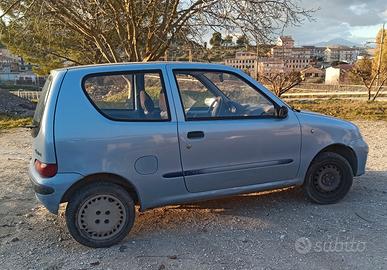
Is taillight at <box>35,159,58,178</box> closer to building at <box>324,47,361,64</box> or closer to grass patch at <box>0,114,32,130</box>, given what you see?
grass patch at <box>0,114,32,130</box>

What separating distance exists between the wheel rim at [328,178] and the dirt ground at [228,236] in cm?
22

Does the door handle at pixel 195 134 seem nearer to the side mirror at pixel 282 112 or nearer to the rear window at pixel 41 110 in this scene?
the side mirror at pixel 282 112

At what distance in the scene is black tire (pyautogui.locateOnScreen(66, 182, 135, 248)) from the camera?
3.35 meters

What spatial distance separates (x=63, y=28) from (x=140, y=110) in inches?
369

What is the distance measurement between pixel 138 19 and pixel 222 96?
7.73m

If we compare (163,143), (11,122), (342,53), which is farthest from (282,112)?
(342,53)

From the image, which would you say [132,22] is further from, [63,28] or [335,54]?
[335,54]

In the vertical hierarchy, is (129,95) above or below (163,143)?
above

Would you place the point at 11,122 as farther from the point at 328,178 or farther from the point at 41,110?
the point at 328,178

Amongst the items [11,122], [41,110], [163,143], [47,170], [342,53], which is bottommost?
[11,122]

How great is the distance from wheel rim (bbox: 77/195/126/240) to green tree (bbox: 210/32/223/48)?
8.56 metres

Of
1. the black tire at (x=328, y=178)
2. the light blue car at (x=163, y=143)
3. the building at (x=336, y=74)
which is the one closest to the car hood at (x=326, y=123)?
the light blue car at (x=163, y=143)

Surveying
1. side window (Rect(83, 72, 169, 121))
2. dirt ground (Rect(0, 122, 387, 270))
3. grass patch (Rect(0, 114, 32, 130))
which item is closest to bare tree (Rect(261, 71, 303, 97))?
grass patch (Rect(0, 114, 32, 130))

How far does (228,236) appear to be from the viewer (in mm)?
3562
